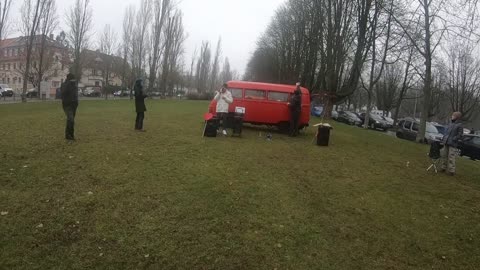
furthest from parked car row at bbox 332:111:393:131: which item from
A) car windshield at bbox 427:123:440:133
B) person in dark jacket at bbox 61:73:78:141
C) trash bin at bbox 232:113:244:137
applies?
person in dark jacket at bbox 61:73:78:141

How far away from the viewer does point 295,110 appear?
15.4 m

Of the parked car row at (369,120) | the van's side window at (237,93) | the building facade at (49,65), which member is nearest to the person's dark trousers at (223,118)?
the van's side window at (237,93)

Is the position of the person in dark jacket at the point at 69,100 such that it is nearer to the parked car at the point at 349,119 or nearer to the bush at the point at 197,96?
the parked car at the point at 349,119

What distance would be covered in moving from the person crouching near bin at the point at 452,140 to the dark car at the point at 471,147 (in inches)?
465

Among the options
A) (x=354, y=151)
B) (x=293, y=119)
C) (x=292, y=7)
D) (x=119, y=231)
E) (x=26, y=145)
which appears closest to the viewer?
(x=119, y=231)

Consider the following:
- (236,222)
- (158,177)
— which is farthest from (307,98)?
(236,222)

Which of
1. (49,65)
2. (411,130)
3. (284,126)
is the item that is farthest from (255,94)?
(49,65)

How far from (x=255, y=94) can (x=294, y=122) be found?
2.36 m

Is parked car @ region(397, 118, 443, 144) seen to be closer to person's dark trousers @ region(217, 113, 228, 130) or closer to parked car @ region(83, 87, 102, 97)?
person's dark trousers @ region(217, 113, 228, 130)

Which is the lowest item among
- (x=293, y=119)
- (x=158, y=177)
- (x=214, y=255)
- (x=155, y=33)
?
(x=214, y=255)

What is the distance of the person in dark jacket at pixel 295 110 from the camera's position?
15.1 meters

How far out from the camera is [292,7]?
3941 cm

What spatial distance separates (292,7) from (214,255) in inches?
1469

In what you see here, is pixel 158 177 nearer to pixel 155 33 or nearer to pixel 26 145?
pixel 26 145
